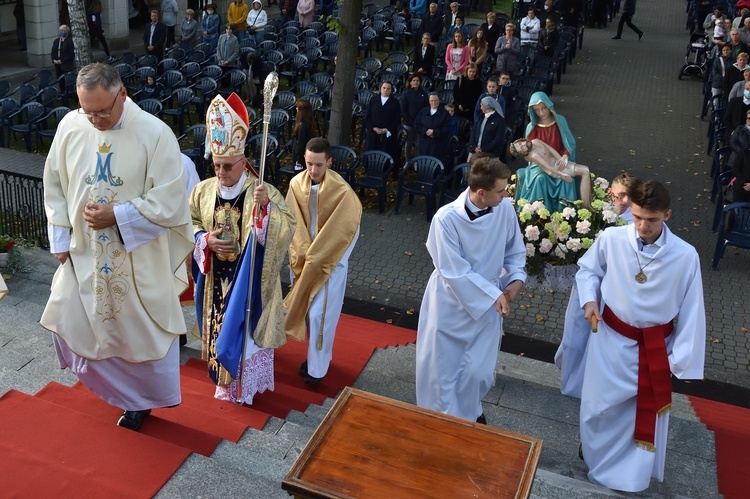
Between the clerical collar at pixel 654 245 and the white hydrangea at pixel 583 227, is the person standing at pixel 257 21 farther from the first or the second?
the clerical collar at pixel 654 245

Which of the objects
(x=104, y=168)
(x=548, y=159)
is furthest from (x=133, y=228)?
(x=548, y=159)

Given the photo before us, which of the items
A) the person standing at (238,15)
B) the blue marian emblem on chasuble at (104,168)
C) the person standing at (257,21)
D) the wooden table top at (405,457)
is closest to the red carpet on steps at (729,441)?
the wooden table top at (405,457)

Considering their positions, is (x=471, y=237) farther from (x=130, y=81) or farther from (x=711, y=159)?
(x=130, y=81)

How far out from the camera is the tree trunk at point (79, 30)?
14.5 meters

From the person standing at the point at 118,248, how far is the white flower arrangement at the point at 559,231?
325 cm

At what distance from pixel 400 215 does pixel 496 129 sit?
179 cm

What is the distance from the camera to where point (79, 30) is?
576 inches

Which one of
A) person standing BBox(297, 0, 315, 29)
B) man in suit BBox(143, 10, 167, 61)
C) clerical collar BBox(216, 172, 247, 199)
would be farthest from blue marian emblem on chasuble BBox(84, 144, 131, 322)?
person standing BBox(297, 0, 315, 29)

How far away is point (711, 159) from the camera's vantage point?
14.9 metres

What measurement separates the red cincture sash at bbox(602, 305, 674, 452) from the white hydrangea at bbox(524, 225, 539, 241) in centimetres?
203

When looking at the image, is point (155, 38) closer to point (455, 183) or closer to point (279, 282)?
point (455, 183)

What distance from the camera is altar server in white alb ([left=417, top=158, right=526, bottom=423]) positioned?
540cm

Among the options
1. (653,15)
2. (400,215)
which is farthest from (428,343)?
(653,15)

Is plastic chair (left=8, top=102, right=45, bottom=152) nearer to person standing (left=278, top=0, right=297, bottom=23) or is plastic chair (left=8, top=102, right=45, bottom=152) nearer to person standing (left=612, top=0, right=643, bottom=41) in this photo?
person standing (left=278, top=0, right=297, bottom=23)
